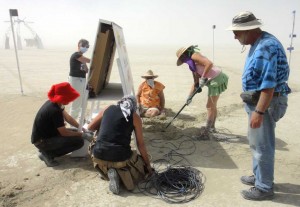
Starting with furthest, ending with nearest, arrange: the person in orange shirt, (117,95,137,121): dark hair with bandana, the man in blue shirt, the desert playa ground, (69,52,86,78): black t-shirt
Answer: the person in orange shirt
(69,52,86,78): black t-shirt
(117,95,137,121): dark hair with bandana
the desert playa ground
the man in blue shirt

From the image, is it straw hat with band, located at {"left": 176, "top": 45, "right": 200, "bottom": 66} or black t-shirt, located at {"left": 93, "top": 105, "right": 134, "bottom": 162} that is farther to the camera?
straw hat with band, located at {"left": 176, "top": 45, "right": 200, "bottom": 66}

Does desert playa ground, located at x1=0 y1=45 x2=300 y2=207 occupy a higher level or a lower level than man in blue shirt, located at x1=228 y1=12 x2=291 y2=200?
lower

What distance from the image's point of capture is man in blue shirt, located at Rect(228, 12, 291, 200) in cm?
322

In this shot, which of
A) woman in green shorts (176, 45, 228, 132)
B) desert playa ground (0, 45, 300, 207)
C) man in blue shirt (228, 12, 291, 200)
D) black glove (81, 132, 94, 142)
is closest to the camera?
man in blue shirt (228, 12, 291, 200)

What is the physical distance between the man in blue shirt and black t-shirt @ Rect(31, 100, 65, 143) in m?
2.62

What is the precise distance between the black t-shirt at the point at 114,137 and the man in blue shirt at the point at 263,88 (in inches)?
60.0

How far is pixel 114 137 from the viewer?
156 inches

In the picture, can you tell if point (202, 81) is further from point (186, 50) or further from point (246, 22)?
point (246, 22)

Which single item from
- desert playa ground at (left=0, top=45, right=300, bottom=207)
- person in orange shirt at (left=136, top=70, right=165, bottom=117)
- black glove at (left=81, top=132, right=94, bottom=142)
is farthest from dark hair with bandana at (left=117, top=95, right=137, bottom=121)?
person in orange shirt at (left=136, top=70, right=165, bottom=117)

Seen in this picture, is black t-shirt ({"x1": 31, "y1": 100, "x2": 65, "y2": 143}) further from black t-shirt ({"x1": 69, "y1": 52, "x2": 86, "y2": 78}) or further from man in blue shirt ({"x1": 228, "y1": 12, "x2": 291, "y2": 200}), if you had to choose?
man in blue shirt ({"x1": 228, "y1": 12, "x2": 291, "y2": 200})

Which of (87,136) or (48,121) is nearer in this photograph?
(48,121)

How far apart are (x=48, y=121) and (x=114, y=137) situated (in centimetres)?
119

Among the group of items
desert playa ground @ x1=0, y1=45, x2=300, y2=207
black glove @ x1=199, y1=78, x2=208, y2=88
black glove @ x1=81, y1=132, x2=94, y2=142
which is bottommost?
desert playa ground @ x1=0, y1=45, x2=300, y2=207

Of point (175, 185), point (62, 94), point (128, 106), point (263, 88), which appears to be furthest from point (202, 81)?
point (62, 94)
